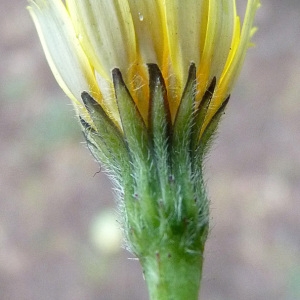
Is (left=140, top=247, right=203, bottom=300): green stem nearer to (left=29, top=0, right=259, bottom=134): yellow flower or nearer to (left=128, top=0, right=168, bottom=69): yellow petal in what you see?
(left=29, top=0, right=259, bottom=134): yellow flower

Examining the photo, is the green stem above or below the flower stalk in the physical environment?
below

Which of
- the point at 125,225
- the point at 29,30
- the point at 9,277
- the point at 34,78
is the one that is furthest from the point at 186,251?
the point at 29,30

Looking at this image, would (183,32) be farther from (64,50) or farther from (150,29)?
(64,50)

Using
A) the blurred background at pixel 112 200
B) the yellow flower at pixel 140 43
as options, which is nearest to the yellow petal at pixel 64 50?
the yellow flower at pixel 140 43

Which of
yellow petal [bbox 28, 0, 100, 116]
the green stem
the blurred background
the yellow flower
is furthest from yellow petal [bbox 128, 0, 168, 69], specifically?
the blurred background

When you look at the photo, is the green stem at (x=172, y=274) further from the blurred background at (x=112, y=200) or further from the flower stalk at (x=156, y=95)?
the blurred background at (x=112, y=200)

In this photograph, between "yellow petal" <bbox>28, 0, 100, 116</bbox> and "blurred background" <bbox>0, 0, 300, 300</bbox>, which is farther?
"blurred background" <bbox>0, 0, 300, 300</bbox>
